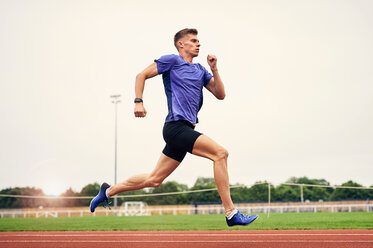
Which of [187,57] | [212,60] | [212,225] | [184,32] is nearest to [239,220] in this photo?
[212,60]

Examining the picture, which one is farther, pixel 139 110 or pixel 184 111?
pixel 184 111

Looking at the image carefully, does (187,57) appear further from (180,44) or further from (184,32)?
(184,32)

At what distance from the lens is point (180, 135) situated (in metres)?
4.55

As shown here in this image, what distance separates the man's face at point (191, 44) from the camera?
199 inches

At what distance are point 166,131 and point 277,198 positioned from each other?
80984 millimetres

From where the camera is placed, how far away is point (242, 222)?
452 centimetres

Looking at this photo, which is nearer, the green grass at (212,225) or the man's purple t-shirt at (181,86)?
the man's purple t-shirt at (181,86)

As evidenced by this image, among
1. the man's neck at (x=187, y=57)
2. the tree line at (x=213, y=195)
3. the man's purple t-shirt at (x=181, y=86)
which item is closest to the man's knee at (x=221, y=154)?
the man's purple t-shirt at (x=181, y=86)

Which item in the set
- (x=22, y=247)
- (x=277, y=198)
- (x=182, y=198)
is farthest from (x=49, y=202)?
(x=22, y=247)

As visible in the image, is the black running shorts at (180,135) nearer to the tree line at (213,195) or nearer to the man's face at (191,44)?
the man's face at (191,44)

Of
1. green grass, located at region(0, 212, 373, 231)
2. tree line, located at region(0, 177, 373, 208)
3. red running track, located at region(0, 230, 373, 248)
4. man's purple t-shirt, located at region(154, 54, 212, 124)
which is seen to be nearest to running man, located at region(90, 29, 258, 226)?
man's purple t-shirt, located at region(154, 54, 212, 124)

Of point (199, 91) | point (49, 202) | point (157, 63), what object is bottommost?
point (49, 202)

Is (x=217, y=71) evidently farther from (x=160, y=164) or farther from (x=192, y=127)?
(x=160, y=164)

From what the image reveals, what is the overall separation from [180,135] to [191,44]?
4.05ft
